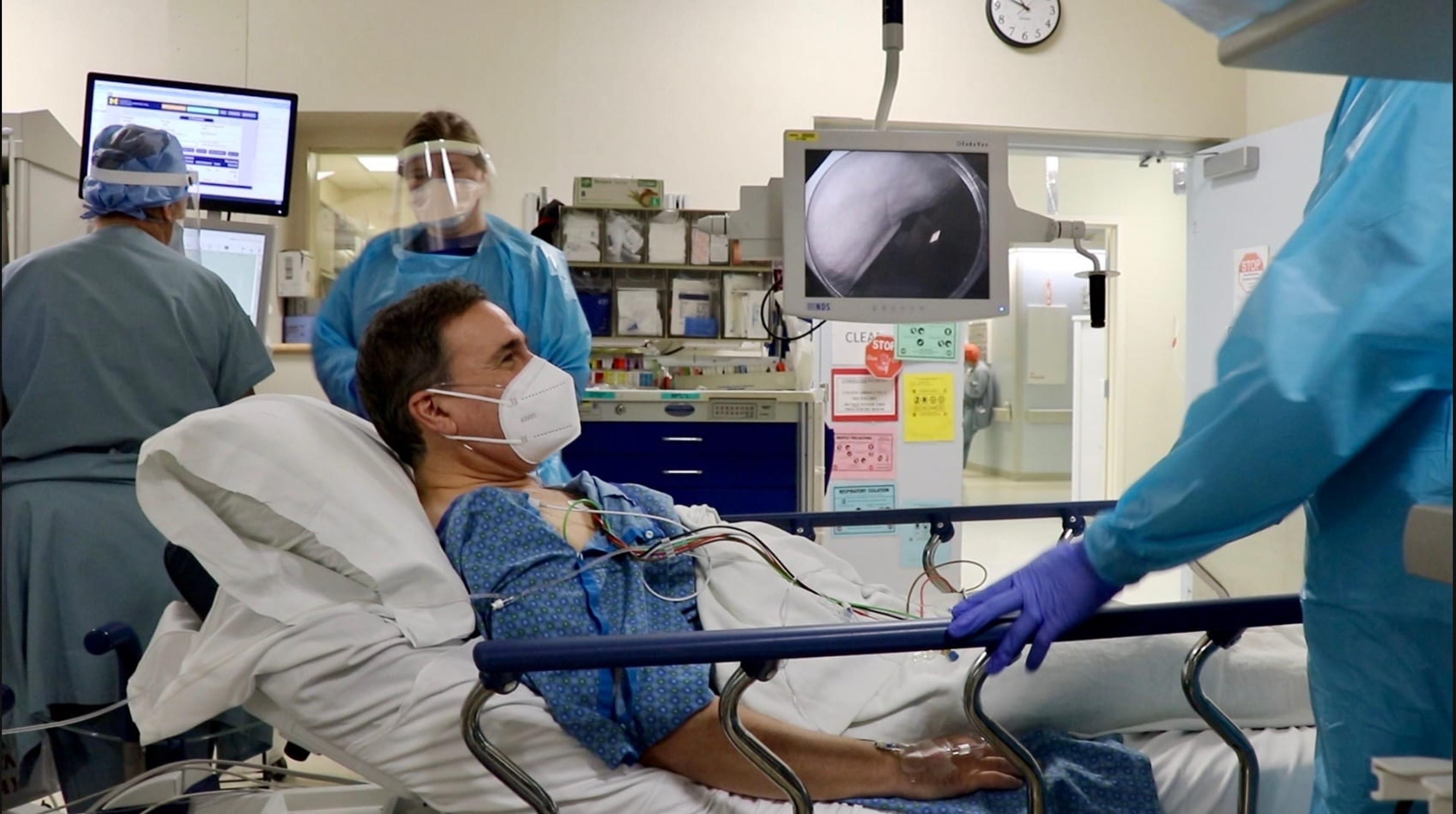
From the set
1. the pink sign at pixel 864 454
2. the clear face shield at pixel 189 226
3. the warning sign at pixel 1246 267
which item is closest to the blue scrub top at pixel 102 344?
the clear face shield at pixel 189 226

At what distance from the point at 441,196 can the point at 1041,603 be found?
5.75 feet

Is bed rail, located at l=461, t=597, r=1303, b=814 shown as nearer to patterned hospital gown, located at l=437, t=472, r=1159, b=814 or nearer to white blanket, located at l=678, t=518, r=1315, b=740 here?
patterned hospital gown, located at l=437, t=472, r=1159, b=814

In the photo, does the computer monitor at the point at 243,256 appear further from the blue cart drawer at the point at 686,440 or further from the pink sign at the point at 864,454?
the pink sign at the point at 864,454

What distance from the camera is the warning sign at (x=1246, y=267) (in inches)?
151

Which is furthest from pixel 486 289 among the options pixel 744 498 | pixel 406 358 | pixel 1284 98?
pixel 1284 98

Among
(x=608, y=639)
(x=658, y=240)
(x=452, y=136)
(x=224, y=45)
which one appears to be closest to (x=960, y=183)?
(x=608, y=639)

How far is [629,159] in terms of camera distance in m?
4.17

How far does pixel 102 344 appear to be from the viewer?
200 centimetres

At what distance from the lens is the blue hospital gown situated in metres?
1.33

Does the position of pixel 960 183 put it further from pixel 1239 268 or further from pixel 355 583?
pixel 1239 268

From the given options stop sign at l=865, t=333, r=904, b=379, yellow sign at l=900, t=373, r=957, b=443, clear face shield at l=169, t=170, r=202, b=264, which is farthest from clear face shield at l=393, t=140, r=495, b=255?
yellow sign at l=900, t=373, r=957, b=443

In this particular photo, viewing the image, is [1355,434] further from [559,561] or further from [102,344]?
[102,344]

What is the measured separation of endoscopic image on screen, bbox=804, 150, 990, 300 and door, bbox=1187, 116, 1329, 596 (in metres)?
2.07

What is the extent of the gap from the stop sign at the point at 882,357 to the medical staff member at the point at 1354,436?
334cm
